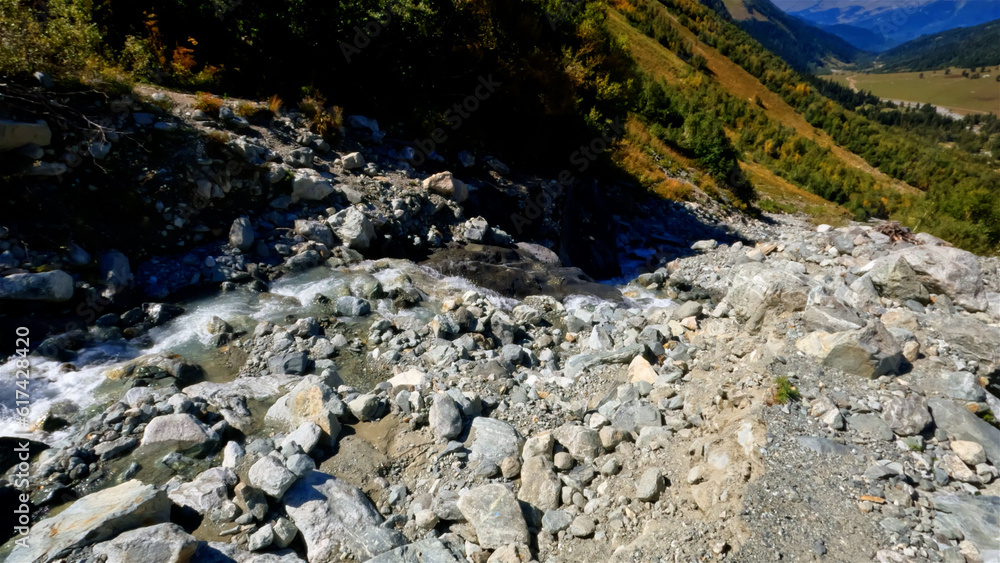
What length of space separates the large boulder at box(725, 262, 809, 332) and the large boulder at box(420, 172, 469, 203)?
723 centimetres

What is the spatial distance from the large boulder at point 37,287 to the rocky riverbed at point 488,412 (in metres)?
0.03

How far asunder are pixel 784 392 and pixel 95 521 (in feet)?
20.7

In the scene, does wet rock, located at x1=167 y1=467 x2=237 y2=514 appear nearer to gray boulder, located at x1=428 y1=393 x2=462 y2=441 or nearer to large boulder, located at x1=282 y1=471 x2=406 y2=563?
large boulder, located at x1=282 y1=471 x2=406 y2=563

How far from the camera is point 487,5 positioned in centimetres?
1416

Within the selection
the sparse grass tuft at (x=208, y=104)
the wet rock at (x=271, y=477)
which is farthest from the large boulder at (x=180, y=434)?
the sparse grass tuft at (x=208, y=104)

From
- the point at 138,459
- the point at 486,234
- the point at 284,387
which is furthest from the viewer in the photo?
the point at 486,234

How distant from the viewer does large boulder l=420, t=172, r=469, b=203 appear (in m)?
12.0

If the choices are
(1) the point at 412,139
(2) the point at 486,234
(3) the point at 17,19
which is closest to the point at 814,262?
(2) the point at 486,234

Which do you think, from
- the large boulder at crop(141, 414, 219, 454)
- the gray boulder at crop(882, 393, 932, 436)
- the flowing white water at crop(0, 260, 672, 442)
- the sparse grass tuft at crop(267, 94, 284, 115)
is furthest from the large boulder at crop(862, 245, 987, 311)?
the sparse grass tuft at crop(267, 94, 284, 115)

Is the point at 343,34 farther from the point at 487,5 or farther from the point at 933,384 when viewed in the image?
the point at 933,384

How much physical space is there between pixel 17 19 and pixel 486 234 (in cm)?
963

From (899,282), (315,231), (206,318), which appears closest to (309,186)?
(315,231)

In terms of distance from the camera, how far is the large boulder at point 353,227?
1004cm

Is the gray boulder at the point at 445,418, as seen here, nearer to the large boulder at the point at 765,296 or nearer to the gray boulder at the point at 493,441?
the gray boulder at the point at 493,441
